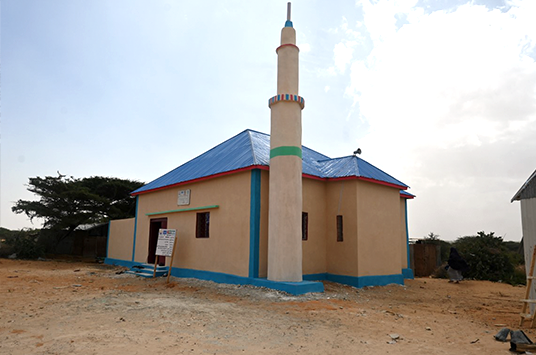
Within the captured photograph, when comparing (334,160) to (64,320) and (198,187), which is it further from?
(64,320)

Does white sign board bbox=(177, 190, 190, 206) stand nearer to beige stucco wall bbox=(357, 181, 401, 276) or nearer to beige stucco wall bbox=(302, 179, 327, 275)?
beige stucco wall bbox=(302, 179, 327, 275)

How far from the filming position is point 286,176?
1030cm

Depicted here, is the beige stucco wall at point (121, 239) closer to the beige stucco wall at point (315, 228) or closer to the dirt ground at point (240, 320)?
the dirt ground at point (240, 320)

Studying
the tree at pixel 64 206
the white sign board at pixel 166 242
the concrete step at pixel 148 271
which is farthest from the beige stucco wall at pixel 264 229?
the tree at pixel 64 206

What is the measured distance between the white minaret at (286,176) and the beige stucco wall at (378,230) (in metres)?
2.74

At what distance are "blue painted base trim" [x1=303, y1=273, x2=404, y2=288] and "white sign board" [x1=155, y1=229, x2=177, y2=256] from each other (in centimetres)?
475

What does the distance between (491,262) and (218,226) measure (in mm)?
12572

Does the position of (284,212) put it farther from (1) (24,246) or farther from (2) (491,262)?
(1) (24,246)

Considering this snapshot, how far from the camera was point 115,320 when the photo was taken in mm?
6676

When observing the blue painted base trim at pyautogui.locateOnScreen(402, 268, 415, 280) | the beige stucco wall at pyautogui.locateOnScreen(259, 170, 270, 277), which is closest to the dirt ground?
the beige stucco wall at pyautogui.locateOnScreen(259, 170, 270, 277)

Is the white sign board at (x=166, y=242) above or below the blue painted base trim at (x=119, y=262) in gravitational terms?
above

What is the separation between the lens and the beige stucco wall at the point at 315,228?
39.2 ft

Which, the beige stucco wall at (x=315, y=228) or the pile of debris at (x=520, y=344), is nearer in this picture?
the pile of debris at (x=520, y=344)

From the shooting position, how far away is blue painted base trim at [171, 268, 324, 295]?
941cm
